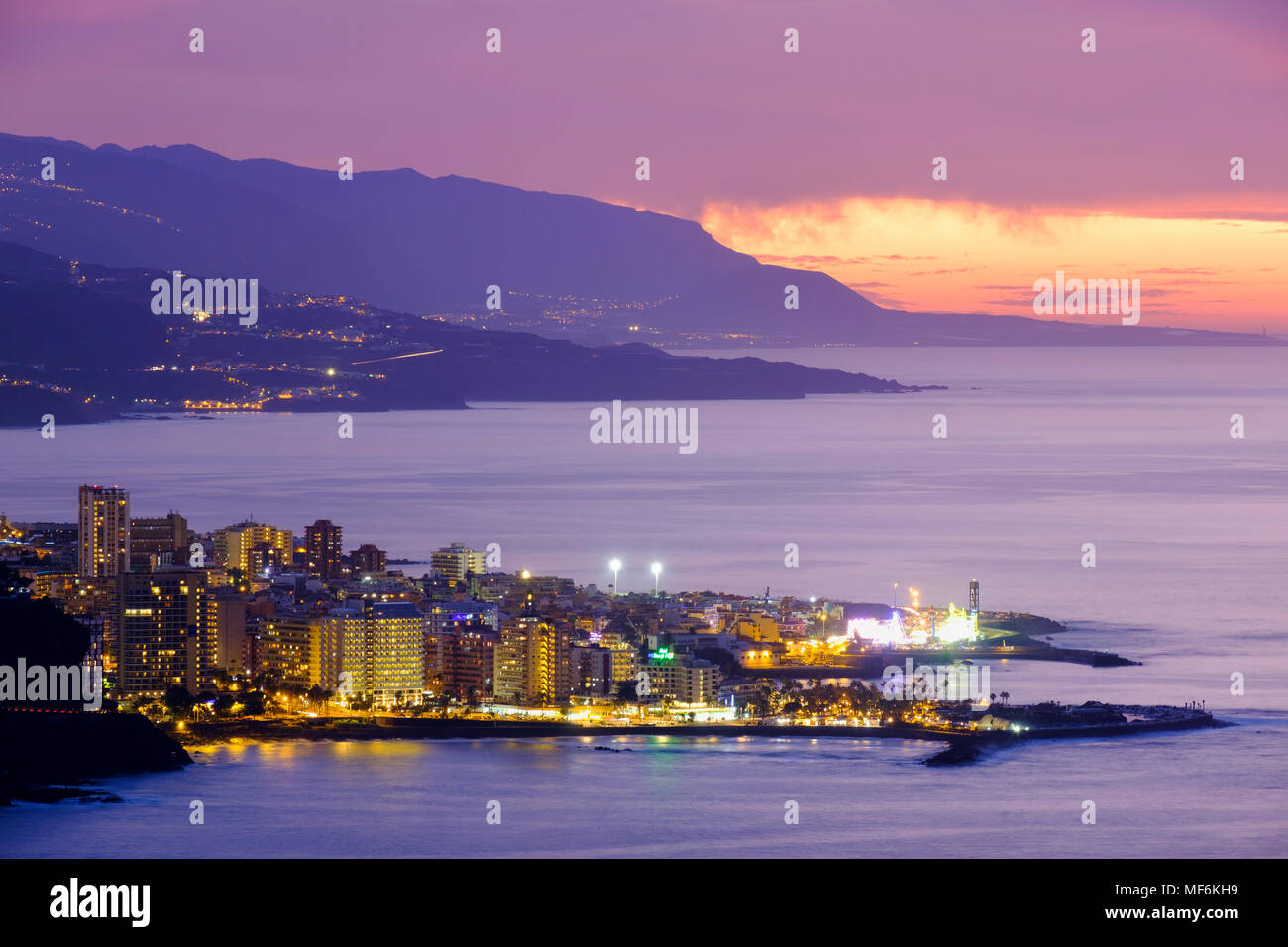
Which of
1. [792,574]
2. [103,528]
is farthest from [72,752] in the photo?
[792,574]

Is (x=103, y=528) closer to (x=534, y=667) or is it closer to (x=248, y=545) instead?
(x=248, y=545)

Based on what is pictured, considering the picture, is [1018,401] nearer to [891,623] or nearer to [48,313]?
[48,313]

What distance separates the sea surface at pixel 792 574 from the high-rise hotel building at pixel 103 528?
360 centimetres

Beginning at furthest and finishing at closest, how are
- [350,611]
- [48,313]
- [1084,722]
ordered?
[48,313] → [350,611] → [1084,722]

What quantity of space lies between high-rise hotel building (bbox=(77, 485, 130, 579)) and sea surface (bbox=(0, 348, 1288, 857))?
3600 millimetres

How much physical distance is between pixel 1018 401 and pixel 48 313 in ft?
98.6

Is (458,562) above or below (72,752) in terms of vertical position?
above

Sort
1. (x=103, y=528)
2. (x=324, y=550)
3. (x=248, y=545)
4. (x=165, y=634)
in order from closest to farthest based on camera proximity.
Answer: (x=165, y=634)
(x=103, y=528)
(x=248, y=545)
(x=324, y=550)

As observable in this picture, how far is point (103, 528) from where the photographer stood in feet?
66.3

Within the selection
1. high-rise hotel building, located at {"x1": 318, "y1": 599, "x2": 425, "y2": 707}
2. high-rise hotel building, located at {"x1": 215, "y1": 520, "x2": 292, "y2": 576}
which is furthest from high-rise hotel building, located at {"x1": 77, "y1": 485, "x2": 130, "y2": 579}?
high-rise hotel building, located at {"x1": 318, "y1": 599, "x2": 425, "y2": 707}

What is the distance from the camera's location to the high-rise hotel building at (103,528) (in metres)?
19.9

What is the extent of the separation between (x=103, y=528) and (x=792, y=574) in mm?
7443
